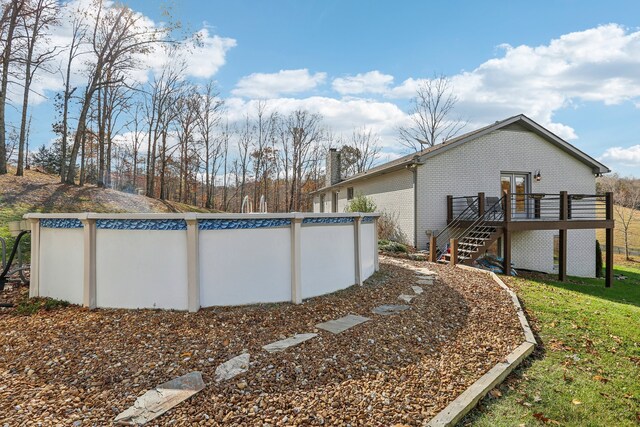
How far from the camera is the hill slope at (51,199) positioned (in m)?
10.6

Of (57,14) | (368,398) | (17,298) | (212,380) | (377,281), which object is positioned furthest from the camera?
(57,14)

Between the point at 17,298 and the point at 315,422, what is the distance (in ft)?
18.0

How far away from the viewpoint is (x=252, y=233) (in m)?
4.68

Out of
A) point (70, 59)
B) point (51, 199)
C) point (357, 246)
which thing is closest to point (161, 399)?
point (357, 246)

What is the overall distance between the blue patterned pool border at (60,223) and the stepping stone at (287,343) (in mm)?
3304

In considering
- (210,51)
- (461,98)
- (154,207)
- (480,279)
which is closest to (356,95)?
(461,98)

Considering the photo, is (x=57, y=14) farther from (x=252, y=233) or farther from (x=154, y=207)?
(x=252, y=233)

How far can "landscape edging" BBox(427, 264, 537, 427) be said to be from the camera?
8.73ft

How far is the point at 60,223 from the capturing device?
5059 mm

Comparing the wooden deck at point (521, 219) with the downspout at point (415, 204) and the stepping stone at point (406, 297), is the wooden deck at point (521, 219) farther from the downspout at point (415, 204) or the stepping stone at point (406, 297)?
the stepping stone at point (406, 297)

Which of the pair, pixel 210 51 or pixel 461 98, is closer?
pixel 210 51

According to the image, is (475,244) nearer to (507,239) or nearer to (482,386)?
(507,239)

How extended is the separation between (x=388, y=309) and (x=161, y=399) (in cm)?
322

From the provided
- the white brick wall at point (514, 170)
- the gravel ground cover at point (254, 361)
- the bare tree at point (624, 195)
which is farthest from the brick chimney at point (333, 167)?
the bare tree at point (624, 195)
